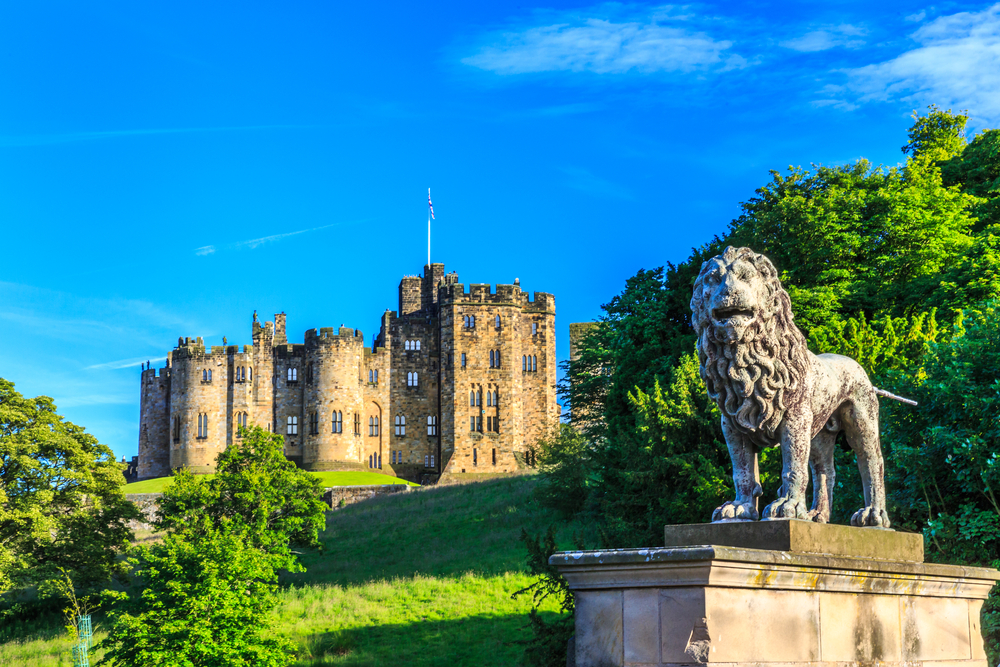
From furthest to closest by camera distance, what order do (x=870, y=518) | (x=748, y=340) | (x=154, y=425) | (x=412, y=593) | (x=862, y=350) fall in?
(x=154, y=425) < (x=412, y=593) < (x=862, y=350) < (x=870, y=518) < (x=748, y=340)

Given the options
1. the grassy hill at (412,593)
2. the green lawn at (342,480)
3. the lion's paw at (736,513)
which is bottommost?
the grassy hill at (412,593)

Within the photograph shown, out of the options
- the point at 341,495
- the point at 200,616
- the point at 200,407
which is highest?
the point at 200,407

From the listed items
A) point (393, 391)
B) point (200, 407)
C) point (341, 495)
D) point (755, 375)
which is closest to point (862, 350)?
point (755, 375)

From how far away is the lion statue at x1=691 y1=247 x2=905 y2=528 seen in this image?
319 inches

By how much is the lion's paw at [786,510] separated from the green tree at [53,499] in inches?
1422

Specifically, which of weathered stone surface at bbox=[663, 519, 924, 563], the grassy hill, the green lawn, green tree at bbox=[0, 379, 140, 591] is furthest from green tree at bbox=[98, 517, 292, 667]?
the green lawn

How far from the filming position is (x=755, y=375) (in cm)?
816

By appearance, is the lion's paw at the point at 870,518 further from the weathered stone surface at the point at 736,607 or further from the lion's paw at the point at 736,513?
the lion's paw at the point at 736,513

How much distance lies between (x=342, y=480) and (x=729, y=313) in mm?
70650

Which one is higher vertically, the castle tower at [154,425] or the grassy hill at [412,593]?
the castle tower at [154,425]

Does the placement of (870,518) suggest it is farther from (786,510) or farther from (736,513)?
(736,513)

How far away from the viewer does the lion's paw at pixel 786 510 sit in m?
7.99

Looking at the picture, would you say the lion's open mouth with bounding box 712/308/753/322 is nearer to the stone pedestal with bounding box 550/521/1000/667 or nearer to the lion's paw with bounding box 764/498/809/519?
the lion's paw with bounding box 764/498/809/519

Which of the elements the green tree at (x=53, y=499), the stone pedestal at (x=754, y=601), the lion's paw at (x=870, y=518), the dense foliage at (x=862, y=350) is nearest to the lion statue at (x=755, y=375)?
the stone pedestal at (x=754, y=601)
